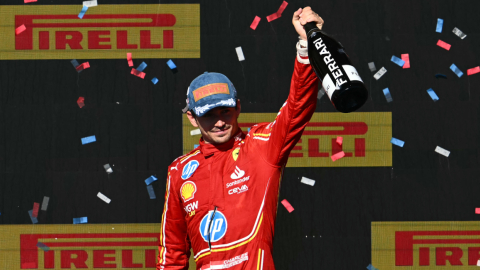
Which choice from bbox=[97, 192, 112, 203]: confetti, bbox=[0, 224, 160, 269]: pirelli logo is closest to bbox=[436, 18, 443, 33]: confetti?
bbox=[0, 224, 160, 269]: pirelli logo

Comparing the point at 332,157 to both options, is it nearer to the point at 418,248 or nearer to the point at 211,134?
the point at 418,248

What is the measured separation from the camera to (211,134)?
1.90m

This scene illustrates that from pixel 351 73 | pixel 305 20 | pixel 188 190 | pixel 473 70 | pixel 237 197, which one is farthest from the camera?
pixel 473 70

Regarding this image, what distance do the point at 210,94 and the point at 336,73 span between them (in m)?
0.61

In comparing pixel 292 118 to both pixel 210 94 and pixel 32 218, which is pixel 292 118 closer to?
pixel 210 94

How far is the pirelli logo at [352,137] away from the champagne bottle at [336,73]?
121 centimetres

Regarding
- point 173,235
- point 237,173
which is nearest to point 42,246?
point 173,235

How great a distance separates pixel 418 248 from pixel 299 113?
1.50m

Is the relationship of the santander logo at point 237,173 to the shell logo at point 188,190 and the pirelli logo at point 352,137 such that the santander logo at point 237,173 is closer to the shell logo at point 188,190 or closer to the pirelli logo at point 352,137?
the shell logo at point 188,190

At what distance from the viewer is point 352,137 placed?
8.72ft

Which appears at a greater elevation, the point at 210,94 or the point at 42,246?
the point at 210,94

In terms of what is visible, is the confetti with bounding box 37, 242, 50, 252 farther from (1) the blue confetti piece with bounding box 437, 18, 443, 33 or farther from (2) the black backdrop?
(1) the blue confetti piece with bounding box 437, 18, 443, 33

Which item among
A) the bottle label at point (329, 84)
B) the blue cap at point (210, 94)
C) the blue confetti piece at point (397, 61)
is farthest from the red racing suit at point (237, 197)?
the blue confetti piece at point (397, 61)

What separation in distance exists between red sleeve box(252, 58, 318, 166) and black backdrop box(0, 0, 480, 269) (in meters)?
0.92
